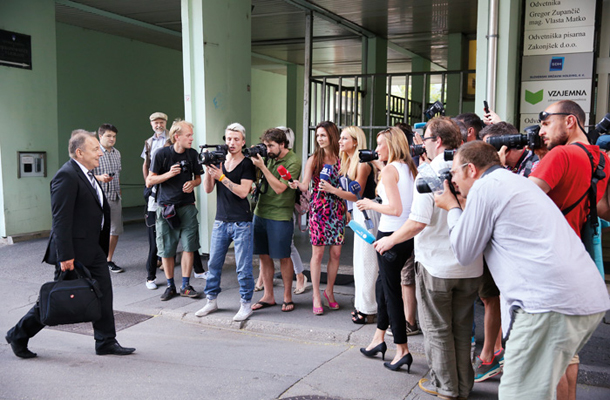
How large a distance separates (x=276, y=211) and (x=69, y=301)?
2.02m

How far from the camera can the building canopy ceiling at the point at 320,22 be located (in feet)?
32.2

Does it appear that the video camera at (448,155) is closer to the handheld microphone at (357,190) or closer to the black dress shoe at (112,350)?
the handheld microphone at (357,190)

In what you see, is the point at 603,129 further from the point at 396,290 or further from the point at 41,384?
the point at 41,384

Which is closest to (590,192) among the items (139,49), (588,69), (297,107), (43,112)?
(588,69)

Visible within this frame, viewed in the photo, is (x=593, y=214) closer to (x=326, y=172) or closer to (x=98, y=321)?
(x=326, y=172)

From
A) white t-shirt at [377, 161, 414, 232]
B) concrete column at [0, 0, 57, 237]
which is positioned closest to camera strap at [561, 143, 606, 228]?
white t-shirt at [377, 161, 414, 232]

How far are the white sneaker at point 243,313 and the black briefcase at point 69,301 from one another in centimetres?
141

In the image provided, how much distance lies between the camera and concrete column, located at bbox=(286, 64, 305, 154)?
718 inches

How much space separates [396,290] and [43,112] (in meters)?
7.36

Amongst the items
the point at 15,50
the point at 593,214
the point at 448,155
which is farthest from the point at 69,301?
the point at 15,50

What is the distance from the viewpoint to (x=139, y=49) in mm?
13422

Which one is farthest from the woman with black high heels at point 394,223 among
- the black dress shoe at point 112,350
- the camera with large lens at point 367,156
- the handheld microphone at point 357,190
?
the black dress shoe at point 112,350

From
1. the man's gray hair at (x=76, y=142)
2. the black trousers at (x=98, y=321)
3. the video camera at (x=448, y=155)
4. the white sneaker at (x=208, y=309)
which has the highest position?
the man's gray hair at (x=76, y=142)

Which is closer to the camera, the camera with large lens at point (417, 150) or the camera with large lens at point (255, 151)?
the camera with large lens at point (417, 150)
